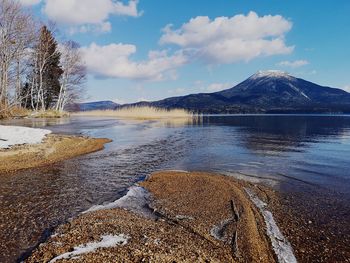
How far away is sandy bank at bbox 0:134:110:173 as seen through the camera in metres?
17.2

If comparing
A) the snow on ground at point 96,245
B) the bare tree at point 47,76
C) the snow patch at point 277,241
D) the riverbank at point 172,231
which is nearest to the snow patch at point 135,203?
the riverbank at point 172,231

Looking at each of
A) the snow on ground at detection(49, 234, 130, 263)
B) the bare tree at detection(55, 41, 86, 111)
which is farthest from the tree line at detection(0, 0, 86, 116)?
the snow on ground at detection(49, 234, 130, 263)

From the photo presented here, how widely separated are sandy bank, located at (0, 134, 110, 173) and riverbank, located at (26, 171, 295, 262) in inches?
344

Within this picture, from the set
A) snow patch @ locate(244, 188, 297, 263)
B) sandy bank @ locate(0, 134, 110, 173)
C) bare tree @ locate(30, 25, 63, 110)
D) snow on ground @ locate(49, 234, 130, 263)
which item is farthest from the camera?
bare tree @ locate(30, 25, 63, 110)

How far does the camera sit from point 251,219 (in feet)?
30.2

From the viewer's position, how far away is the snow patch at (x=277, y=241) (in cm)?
702

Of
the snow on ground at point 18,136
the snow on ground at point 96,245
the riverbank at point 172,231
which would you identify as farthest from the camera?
the snow on ground at point 18,136

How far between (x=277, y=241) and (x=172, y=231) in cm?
277

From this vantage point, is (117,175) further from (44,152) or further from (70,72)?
(70,72)

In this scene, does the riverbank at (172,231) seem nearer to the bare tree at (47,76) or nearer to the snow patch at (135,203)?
the snow patch at (135,203)

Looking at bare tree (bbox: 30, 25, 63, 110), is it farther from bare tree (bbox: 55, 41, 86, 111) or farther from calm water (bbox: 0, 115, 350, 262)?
calm water (bbox: 0, 115, 350, 262)

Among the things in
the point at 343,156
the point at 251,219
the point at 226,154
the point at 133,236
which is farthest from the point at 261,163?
the point at 133,236

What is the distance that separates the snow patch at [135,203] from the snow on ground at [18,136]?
12234 millimetres

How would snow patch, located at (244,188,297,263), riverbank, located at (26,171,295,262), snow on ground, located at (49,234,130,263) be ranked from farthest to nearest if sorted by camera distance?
snow patch, located at (244,188,297,263) < riverbank, located at (26,171,295,262) < snow on ground, located at (49,234,130,263)
